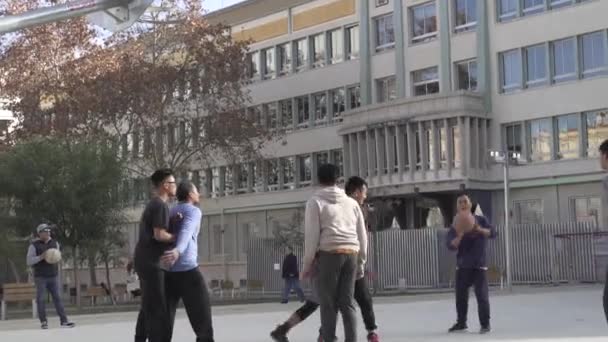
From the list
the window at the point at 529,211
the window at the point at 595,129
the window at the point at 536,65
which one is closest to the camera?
the window at the point at 595,129

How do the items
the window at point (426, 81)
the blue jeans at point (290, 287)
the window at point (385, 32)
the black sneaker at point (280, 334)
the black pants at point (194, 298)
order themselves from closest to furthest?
1. the black pants at point (194, 298)
2. the black sneaker at point (280, 334)
3. the blue jeans at point (290, 287)
4. the window at point (426, 81)
5. the window at point (385, 32)

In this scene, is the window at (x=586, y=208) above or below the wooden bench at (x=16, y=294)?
above

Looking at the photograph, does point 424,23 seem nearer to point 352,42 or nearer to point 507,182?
point 352,42

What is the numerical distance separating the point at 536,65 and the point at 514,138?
3.41 metres

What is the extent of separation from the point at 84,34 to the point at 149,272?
120ft

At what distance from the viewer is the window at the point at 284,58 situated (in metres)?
61.8

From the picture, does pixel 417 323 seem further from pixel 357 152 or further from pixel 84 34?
pixel 357 152

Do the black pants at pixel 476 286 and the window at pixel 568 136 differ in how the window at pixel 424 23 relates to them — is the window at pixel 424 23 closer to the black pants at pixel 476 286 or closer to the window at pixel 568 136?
the window at pixel 568 136

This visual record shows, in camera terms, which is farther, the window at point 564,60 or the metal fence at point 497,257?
the window at point 564,60

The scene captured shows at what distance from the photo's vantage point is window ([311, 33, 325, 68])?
5959 cm

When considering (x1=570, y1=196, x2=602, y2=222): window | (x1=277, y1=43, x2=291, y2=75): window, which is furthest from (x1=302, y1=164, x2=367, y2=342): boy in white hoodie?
(x1=277, y1=43, x2=291, y2=75): window

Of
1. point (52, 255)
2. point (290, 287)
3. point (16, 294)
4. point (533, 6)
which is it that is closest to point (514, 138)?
point (533, 6)

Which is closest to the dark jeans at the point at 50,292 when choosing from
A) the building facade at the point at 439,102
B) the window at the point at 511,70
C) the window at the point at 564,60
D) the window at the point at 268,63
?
the building facade at the point at 439,102

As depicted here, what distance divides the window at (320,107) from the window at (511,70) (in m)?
12.1
